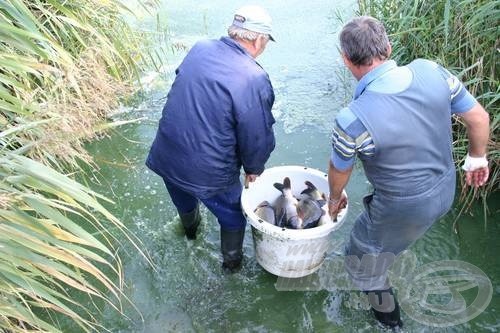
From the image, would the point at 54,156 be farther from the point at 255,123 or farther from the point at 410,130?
the point at 410,130

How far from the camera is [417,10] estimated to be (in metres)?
3.73

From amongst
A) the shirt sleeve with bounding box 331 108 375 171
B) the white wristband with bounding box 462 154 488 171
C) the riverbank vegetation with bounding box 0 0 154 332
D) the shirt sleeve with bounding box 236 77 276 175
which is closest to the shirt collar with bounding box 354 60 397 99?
the shirt sleeve with bounding box 331 108 375 171

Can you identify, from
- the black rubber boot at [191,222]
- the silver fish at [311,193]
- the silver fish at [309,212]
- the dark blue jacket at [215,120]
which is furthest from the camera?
the black rubber boot at [191,222]

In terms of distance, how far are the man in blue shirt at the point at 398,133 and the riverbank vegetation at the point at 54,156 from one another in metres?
1.12

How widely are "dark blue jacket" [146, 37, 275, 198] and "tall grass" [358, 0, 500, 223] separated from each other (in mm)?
1486

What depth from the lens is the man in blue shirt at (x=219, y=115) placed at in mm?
2453

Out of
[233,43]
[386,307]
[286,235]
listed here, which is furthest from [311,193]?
[233,43]

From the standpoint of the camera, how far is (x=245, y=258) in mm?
3375

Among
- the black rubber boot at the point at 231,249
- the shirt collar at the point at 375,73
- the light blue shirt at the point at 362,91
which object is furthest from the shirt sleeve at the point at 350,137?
the black rubber boot at the point at 231,249

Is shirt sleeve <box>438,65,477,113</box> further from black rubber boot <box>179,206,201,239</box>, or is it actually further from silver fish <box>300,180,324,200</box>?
black rubber boot <box>179,206,201,239</box>

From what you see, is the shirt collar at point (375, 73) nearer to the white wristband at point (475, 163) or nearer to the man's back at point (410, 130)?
the man's back at point (410, 130)

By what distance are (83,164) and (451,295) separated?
3.16m

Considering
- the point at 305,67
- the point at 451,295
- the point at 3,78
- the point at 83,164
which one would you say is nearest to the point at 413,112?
the point at 451,295

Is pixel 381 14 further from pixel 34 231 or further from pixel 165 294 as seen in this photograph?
pixel 34 231
